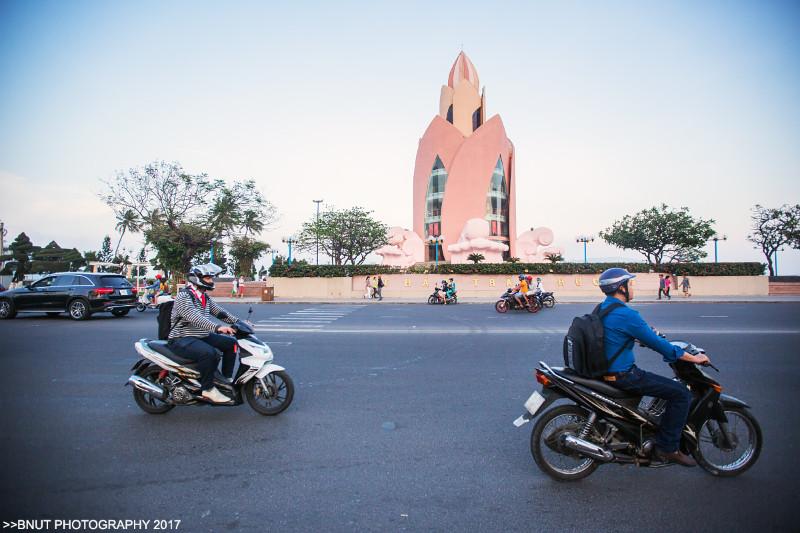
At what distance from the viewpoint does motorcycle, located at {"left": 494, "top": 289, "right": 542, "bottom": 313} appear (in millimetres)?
18938

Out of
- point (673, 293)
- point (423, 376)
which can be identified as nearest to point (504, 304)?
point (423, 376)

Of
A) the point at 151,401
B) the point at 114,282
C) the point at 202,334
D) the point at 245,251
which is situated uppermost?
the point at 245,251

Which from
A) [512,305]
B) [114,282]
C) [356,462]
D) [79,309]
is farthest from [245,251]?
[356,462]

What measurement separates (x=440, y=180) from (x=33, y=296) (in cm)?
5234

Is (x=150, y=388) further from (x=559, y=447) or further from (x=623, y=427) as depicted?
(x=623, y=427)

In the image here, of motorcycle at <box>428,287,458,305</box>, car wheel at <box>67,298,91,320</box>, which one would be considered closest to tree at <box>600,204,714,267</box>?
motorcycle at <box>428,287,458,305</box>

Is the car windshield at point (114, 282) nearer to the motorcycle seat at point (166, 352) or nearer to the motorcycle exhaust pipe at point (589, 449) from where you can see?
the motorcycle seat at point (166, 352)

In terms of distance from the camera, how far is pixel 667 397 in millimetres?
3100

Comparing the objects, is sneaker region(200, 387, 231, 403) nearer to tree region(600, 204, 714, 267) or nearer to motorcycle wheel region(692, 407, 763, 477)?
motorcycle wheel region(692, 407, 763, 477)

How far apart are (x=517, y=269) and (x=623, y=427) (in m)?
31.8

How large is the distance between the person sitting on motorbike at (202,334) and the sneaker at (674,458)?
3863mm

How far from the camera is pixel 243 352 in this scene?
472 cm

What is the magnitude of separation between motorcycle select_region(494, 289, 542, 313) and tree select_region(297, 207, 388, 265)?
2329cm

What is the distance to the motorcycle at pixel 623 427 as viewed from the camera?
10.4ft
